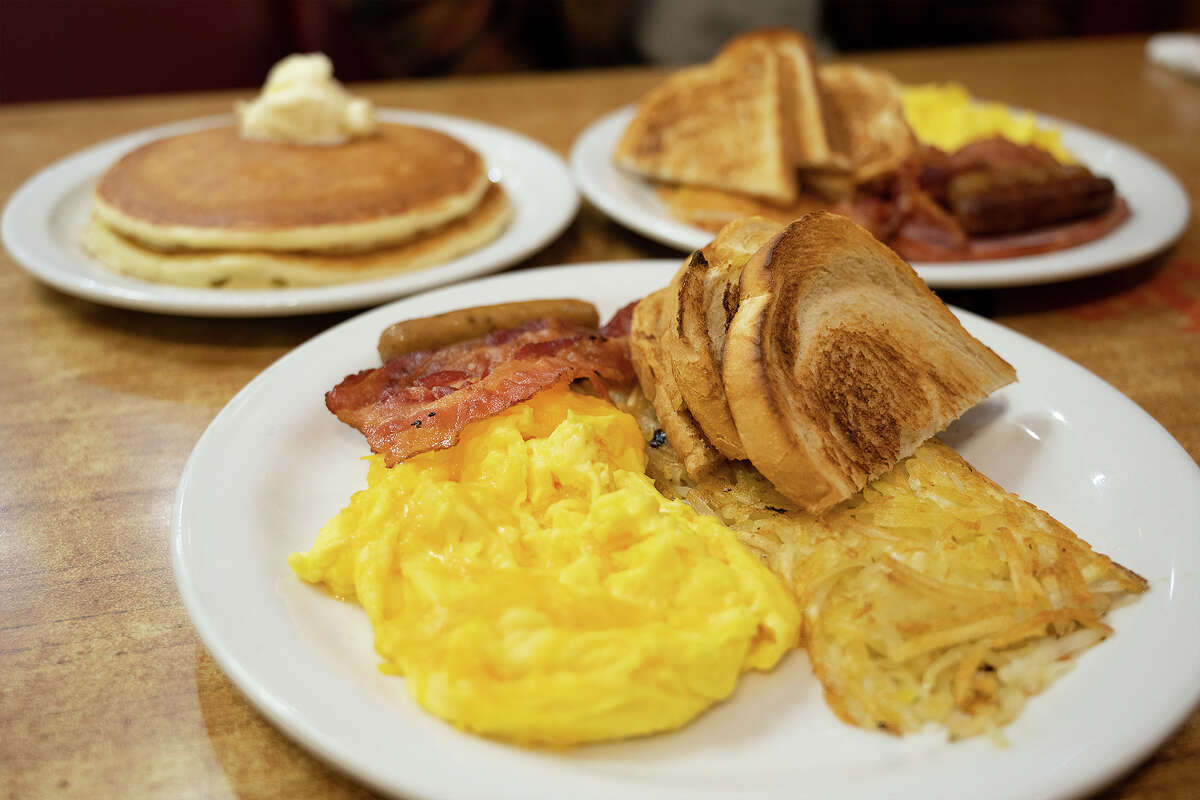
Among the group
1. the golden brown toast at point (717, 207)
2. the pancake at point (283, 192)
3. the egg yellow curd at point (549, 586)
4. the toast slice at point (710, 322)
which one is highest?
the toast slice at point (710, 322)

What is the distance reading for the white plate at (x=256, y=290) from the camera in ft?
8.26

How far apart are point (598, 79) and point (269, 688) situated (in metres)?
4.39

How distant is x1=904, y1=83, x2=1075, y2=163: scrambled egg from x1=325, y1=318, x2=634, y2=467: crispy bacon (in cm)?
236

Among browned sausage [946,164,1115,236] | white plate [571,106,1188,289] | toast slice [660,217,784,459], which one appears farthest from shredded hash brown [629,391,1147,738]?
browned sausage [946,164,1115,236]

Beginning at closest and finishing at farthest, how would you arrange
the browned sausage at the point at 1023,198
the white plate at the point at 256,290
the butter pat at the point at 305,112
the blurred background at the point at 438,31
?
the white plate at the point at 256,290
the browned sausage at the point at 1023,198
the butter pat at the point at 305,112
the blurred background at the point at 438,31

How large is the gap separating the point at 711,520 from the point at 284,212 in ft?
5.87

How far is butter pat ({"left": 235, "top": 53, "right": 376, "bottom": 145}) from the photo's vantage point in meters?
3.16

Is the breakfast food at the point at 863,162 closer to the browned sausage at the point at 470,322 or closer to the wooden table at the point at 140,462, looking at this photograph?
the wooden table at the point at 140,462

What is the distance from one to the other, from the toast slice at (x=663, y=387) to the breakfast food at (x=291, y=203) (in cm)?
107

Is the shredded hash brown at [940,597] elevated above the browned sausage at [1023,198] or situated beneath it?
situated beneath

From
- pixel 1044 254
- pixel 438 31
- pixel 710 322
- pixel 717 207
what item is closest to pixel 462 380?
pixel 710 322

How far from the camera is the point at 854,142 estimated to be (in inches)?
142

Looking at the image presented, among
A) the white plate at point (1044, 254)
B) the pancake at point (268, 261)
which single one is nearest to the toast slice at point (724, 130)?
the white plate at point (1044, 254)

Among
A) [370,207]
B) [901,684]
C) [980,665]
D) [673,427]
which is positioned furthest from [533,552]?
[370,207]
